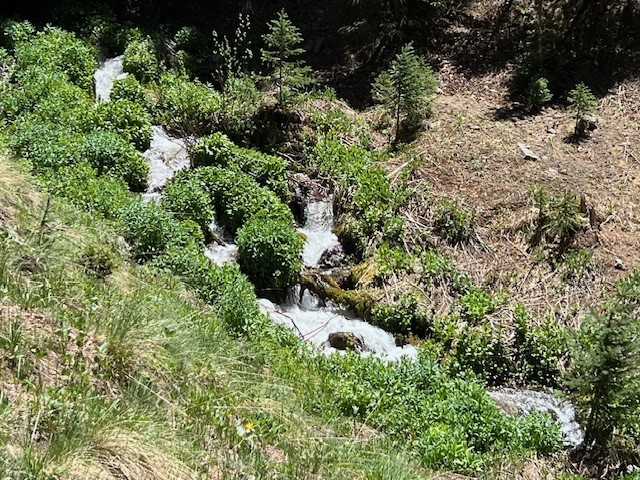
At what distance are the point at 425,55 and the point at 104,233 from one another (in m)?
8.22

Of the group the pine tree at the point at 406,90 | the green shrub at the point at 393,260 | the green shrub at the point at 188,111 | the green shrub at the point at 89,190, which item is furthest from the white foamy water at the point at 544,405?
the green shrub at the point at 188,111

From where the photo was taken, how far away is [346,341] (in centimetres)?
732

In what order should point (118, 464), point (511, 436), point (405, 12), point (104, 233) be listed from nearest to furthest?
point (118, 464) → point (511, 436) → point (104, 233) → point (405, 12)

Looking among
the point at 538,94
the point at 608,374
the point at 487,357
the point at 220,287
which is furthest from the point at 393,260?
the point at 538,94

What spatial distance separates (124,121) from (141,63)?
102 inches

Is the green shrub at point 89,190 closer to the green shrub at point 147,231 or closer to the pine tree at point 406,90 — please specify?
the green shrub at point 147,231

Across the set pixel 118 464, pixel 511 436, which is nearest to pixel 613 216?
pixel 511 436

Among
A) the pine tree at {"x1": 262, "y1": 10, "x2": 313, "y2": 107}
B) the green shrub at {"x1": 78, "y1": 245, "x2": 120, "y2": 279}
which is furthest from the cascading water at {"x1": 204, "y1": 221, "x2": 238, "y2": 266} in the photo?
the pine tree at {"x1": 262, "y1": 10, "x2": 313, "y2": 107}

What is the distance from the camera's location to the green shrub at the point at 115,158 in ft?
27.7

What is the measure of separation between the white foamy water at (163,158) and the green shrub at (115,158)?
201 millimetres

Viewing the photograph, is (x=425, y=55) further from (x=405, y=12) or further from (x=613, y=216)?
(x=613, y=216)

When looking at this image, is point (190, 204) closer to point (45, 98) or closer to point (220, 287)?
point (220, 287)

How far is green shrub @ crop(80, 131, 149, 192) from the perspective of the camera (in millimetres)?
8438

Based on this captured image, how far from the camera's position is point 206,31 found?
14.4 meters
